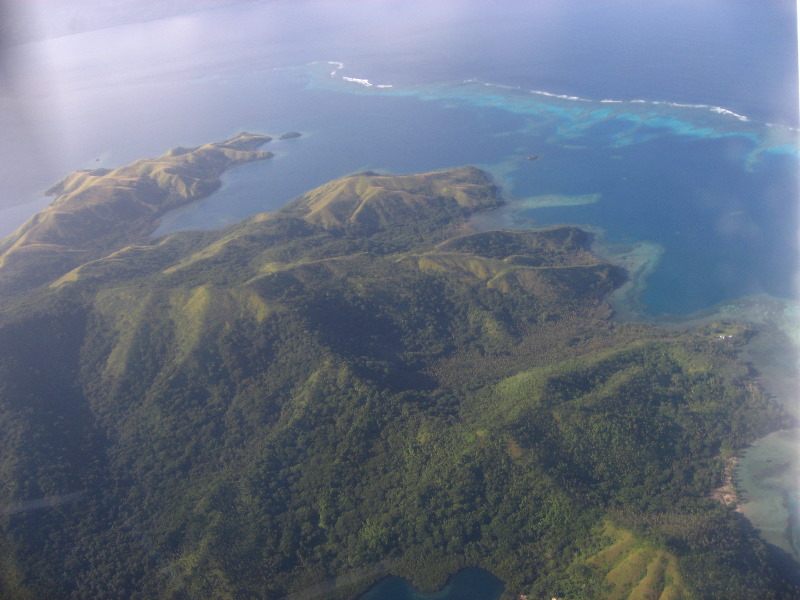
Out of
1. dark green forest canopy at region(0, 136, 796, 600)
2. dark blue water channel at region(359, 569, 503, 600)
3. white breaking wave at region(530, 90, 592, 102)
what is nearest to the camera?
dark blue water channel at region(359, 569, 503, 600)

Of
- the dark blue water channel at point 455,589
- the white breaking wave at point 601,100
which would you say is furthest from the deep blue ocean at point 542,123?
the dark blue water channel at point 455,589

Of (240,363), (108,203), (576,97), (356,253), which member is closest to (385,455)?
(240,363)

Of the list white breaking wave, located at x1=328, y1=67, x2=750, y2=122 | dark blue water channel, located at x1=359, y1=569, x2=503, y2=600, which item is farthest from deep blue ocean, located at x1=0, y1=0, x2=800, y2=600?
dark blue water channel, located at x1=359, y1=569, x2=503, y2=600

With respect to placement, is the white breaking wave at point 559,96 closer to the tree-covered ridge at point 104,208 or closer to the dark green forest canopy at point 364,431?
the tree-covered ridge at point 104,208

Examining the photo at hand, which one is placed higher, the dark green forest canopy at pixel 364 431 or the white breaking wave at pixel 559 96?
the white breaking wave at pixel 559 96

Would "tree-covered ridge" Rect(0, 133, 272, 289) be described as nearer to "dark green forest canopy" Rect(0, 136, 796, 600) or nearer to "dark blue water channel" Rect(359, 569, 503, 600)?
"dark green forest canopy" Rect(0, 136, 796, 600)

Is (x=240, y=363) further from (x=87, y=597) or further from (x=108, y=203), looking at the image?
(x=108, y=203)
